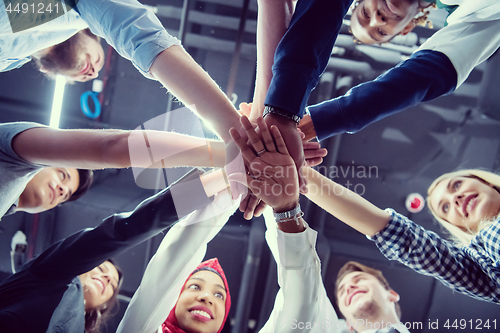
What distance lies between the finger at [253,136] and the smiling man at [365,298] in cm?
130

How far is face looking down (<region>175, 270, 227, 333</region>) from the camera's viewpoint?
1.36 m

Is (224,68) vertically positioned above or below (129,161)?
above

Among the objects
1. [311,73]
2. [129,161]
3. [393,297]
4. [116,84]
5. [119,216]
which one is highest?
[311,73]

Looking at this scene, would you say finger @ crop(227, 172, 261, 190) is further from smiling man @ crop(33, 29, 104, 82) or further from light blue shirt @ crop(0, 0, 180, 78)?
smiling man @ crop(33, 29, 104, 82)

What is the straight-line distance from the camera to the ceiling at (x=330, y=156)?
1741 millimetres

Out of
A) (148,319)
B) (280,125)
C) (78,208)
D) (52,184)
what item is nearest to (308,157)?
(280,125)

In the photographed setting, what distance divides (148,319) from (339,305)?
1228 mm

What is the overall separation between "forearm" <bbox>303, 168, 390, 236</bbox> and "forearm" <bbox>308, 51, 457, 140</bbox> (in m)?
0.27

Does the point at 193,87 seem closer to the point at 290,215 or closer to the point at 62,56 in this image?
the point at 290,215

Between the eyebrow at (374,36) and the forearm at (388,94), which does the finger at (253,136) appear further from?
the eyebrow at (374,36)

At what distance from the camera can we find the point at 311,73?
82cm

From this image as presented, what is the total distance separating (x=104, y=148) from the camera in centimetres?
77

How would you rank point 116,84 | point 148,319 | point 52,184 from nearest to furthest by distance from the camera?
point 148,319, point 52,184, point 116,84

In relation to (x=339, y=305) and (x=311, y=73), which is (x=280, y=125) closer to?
(x=311, y=73)
